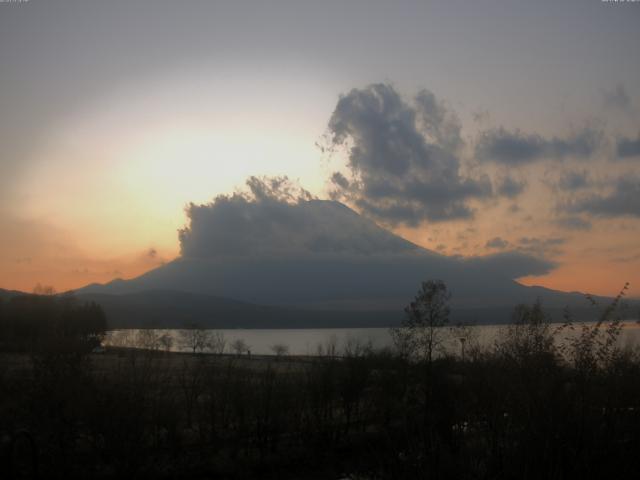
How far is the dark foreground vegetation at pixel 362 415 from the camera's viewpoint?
8.06m

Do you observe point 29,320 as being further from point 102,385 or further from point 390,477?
point 390,477

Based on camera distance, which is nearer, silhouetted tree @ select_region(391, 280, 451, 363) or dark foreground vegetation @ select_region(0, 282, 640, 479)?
dark foreground vegetation @ select_region(0, 282, 640, 479)

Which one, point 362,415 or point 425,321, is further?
point 425,321

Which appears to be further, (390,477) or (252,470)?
(252,470)

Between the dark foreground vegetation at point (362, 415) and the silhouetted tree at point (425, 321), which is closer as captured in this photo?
the dark foreground vegetation at point (362, 415)

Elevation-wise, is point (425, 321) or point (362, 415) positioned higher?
point (425, 321)

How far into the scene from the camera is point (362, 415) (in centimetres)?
3041

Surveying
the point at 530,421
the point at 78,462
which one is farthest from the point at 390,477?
the point at 78,462

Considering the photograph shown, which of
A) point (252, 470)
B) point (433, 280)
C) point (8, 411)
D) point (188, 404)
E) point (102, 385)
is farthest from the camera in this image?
point (433, 280)

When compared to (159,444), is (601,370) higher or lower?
higher

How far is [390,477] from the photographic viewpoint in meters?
8.45

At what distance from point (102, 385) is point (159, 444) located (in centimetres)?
332

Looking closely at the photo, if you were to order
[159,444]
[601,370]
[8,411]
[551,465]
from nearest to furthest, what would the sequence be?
[551,465]
[601,370]
[8,411]
[159,444]

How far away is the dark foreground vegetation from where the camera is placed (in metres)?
8.06
